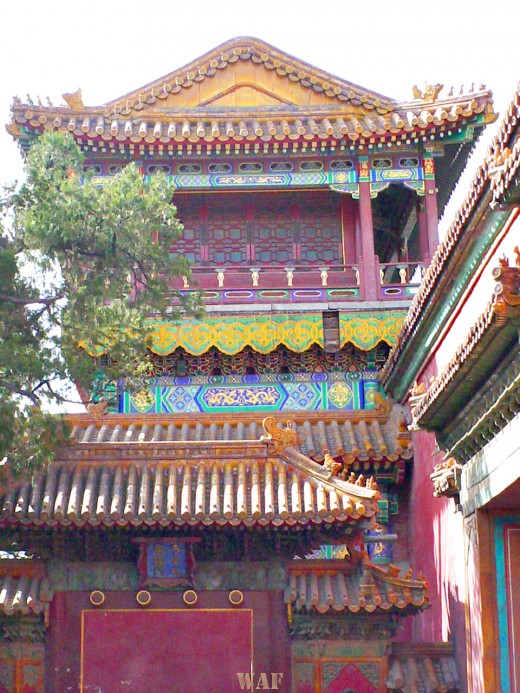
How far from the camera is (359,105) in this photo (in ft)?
65.3

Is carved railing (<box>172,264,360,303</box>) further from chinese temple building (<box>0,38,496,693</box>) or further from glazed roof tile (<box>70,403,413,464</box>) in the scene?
glazed roof tile (<box>70,403,413,464</box>)

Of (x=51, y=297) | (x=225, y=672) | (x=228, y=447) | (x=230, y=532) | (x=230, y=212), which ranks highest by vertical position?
(x=230, y=212)

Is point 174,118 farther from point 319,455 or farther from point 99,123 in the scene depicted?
point 319,455

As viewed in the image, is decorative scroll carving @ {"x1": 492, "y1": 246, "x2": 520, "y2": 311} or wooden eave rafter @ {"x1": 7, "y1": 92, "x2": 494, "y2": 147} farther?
wooden eave rafter @ {"x1": 7, "y1": 92, "x2": 494, "y2": 147}

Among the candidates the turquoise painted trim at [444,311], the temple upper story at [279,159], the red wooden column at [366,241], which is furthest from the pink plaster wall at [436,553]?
the temple upper story at [279,159]

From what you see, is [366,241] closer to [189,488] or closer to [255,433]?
[255,433]

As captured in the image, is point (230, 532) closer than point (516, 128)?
No

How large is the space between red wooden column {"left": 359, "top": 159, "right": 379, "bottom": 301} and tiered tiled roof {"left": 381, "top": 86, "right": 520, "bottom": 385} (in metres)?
1.69

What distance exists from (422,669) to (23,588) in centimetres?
442

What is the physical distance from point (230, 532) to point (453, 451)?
2.67m

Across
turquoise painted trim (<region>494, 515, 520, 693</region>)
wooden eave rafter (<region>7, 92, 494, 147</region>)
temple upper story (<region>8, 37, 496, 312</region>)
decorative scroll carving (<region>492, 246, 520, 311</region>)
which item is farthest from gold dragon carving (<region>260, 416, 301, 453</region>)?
wooden eave rafter (<region>7, 92, 494, 147</region>)

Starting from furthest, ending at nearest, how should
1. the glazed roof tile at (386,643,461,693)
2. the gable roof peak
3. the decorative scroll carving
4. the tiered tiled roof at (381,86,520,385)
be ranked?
the gable roof peak
the glazed roof tile at (386,643,461,693)
the tiered tiled roof at (381,86,520,385)
the decorative scroll carving

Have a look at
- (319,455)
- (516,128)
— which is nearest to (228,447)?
(319,455)

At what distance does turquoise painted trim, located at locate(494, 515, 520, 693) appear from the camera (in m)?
11.6
